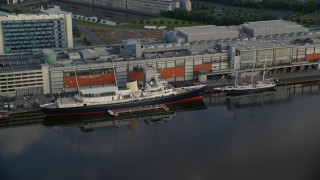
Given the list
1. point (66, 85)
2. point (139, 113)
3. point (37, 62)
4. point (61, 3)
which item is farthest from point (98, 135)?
point (61, 3)

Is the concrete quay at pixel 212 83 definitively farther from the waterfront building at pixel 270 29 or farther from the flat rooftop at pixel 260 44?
the waterfront building at pixel 270 29

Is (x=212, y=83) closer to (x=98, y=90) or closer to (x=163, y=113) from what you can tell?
(x=163, y=113)

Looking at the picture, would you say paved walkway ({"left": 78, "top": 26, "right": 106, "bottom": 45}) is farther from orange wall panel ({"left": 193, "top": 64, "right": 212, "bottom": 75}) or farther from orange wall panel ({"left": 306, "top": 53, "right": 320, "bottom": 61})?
orange wall panel ({"left": 306, "top": 53, "right": 320, "bottom": 61})

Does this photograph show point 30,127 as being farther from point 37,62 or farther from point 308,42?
point 308,42

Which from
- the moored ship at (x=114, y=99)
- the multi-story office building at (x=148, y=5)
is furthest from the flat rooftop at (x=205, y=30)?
the multi-story office building at (x=148, y=5)

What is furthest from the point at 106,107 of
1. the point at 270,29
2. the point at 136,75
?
the point at 270,29

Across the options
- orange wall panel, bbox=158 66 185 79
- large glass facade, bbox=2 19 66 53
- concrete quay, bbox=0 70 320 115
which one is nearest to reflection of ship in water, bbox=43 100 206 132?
concrete quay, bbox=0 70 320 115
